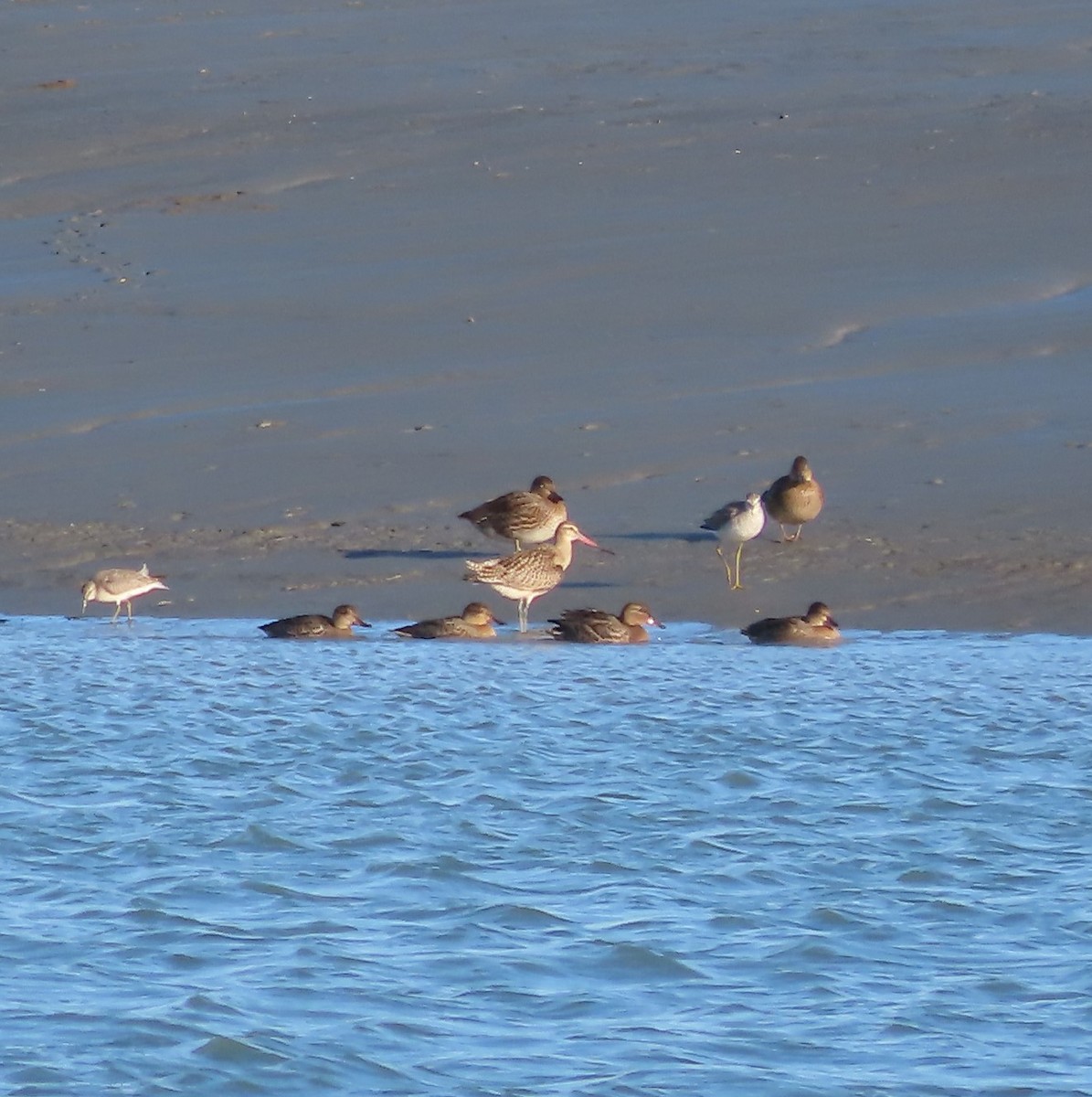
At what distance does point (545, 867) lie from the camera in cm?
751

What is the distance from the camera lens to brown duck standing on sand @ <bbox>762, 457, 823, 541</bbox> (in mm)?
11500

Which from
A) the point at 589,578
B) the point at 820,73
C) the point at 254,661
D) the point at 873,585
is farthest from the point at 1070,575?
the point at 820,73

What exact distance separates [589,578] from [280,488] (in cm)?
187

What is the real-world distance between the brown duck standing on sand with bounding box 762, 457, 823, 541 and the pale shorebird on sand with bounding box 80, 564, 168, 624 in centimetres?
303

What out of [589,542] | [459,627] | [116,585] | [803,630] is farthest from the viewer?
[589,542]

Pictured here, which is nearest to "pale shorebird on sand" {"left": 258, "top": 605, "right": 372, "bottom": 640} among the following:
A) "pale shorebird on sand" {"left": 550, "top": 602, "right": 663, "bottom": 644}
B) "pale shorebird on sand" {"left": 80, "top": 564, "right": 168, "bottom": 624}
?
"pale shorebird on sand" {"left": 80, "top": 564, "right": 168, "bottom": 624}

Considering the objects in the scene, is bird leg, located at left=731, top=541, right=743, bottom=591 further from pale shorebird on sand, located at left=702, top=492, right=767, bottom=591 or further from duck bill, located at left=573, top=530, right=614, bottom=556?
duck bill, located at left=573, top=530, right=614, bottom=556

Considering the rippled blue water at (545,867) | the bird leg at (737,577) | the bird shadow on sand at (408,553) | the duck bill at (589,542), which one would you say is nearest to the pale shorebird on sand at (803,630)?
the rippled blue water at (545,867)

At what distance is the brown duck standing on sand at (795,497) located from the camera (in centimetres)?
1150

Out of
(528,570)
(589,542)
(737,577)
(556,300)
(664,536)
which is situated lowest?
(528,570)

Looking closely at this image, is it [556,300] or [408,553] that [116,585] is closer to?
[408,553]

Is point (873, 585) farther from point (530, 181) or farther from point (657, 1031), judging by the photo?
point (530, 181)

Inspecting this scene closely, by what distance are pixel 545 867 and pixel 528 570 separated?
155 inches

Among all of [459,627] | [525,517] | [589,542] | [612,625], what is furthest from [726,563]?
Answer: [459,627]
